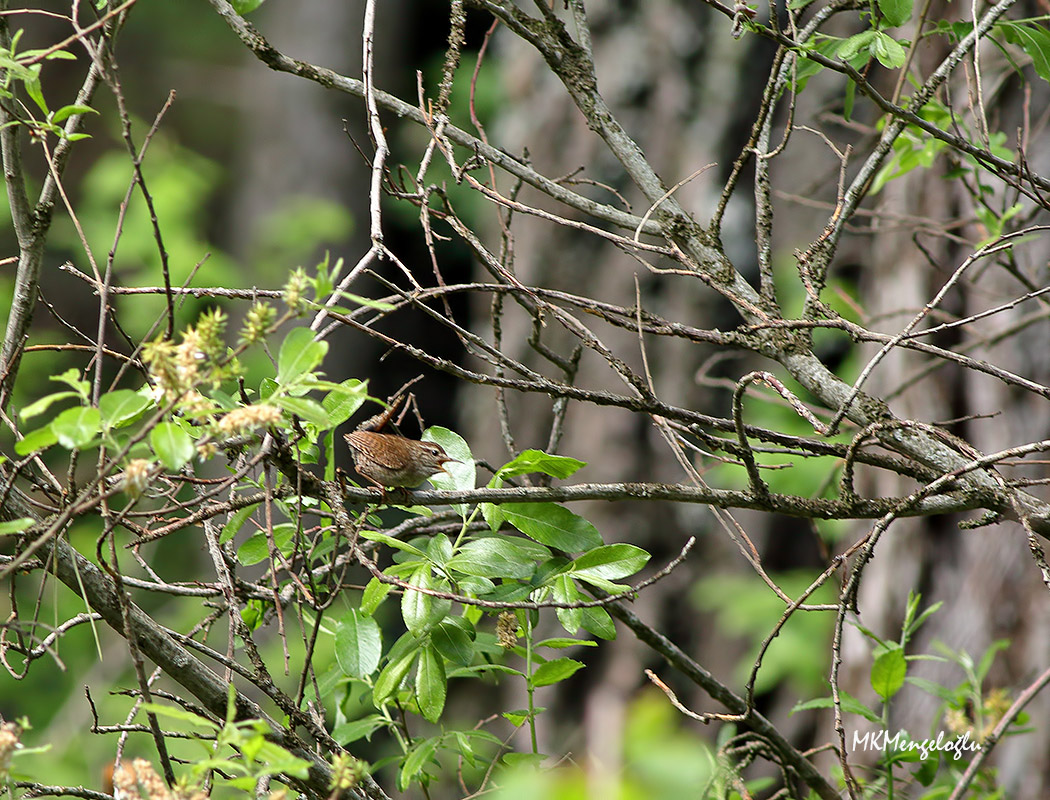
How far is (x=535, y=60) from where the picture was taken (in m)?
5.38

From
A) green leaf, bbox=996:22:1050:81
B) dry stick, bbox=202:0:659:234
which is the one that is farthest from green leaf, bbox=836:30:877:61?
dry stick, bbox=202:0:659:234

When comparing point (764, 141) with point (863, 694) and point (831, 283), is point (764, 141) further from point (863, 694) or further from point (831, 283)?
point (831, 283)

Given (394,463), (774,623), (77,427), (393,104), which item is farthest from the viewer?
(774,623)

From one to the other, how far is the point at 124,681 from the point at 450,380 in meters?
3.51

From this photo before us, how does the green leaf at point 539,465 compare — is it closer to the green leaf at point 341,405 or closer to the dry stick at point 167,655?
the green leaf at point 341,405

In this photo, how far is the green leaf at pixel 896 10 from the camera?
1.53m

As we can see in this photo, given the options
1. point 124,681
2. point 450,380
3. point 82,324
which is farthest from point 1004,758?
point 82,324

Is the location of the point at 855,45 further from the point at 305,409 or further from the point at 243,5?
the point at 305,409

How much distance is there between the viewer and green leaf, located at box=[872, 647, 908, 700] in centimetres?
161

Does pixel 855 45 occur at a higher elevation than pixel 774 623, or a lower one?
higher

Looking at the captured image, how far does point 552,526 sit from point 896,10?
3.41ft

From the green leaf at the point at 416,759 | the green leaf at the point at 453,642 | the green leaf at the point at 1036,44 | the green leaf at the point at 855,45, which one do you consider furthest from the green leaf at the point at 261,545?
the green leaf at the point at 1036,44

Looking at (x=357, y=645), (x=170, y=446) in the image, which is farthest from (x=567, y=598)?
(x=170, y=446)

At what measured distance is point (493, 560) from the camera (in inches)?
54.1
